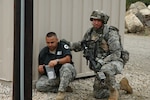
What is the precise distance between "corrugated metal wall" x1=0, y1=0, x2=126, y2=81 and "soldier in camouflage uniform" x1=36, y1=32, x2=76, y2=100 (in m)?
0.08

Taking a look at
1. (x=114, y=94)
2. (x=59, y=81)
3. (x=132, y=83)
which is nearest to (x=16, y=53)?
(x=59, y=81)

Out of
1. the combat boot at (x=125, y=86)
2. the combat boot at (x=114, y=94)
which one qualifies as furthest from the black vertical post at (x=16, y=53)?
the combat boot at (x=125, y=86)

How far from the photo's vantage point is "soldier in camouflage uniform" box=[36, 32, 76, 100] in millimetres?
3791

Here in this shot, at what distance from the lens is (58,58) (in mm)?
3828

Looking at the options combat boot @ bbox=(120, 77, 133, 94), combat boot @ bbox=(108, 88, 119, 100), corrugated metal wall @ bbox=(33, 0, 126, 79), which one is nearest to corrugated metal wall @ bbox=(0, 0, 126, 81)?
corrugated metal wall @ bbox=(33, 0, 126, 79)

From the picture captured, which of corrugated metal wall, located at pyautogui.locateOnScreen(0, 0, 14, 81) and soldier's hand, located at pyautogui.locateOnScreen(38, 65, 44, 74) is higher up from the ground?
corrugated metal wall, located at pyautogui.locateOnScreen(0, 0, 14, 81)

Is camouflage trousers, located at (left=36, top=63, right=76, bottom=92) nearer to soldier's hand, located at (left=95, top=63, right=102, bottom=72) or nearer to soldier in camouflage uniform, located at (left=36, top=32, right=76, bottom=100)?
soldier in camouflage uniform, located at (left=36, top=32, right=76, bottom=100)

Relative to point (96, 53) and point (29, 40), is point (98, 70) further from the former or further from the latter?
point (29, 40)

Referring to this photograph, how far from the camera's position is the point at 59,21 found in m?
4.26

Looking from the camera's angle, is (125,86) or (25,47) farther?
(125,86)

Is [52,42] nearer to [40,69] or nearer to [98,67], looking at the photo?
[40,69]

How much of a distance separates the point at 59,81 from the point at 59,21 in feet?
2.18

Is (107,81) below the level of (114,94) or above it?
above

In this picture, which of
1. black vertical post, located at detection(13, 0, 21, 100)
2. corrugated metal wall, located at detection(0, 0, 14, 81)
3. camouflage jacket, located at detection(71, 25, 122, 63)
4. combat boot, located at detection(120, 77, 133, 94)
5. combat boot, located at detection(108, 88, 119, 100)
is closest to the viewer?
black vertical post, located at detection(13, 0, 21, 100)
